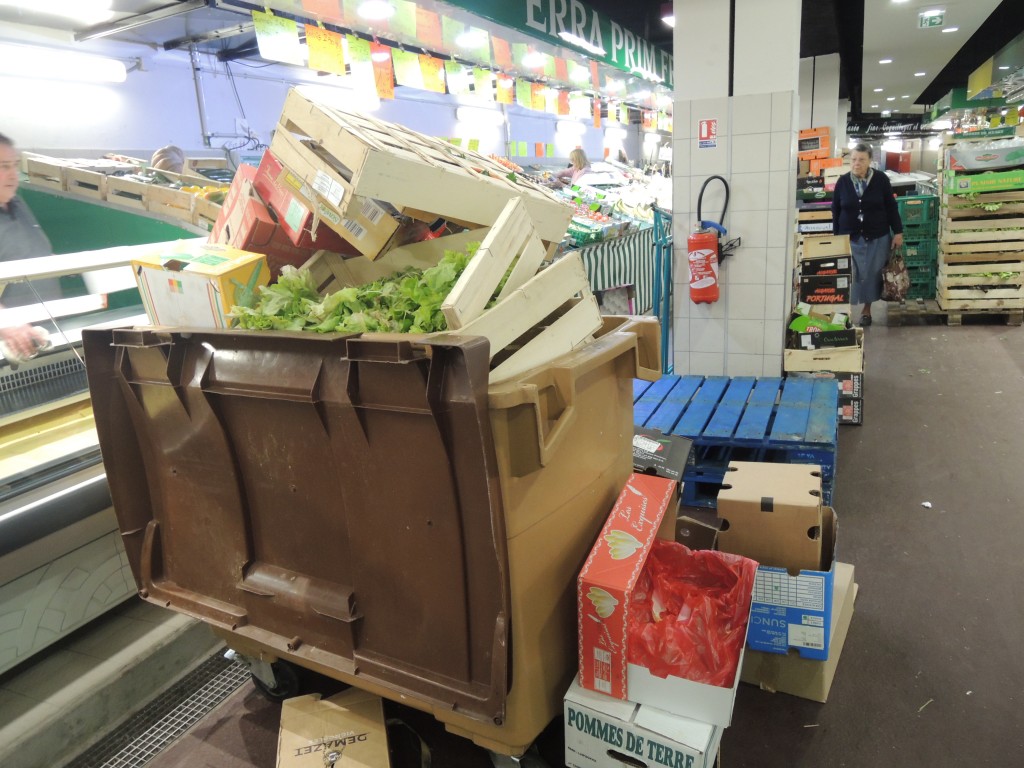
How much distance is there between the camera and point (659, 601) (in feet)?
6.52

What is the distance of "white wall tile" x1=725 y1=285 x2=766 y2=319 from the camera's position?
5066 millimetres

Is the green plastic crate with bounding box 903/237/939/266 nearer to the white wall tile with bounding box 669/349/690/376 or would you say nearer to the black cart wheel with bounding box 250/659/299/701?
the white wall tile with bounding box 669/349/690/376

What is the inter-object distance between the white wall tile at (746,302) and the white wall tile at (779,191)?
592mm

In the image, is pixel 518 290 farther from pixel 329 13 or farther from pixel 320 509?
pixel 329 13

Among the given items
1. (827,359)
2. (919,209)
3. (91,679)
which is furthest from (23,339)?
(919,209)

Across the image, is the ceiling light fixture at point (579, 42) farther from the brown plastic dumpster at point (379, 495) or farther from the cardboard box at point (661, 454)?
the brown plastic dumpster at point (379, 495)

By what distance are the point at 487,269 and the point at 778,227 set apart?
3704mm

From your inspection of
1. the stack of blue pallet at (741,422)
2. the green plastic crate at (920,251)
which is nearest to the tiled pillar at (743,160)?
the stack of blue pallet at (741,422)

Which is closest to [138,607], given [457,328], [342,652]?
[342,652]

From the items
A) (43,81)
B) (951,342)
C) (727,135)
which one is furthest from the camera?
(951,342)

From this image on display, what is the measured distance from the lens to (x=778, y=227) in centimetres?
488

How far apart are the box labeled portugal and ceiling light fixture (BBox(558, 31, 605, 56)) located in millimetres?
4240

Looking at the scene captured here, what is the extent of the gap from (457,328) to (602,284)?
15.8ft

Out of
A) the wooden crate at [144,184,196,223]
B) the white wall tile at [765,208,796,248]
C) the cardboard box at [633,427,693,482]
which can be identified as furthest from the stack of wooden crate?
the wooden crate at [144,184,196,223]
